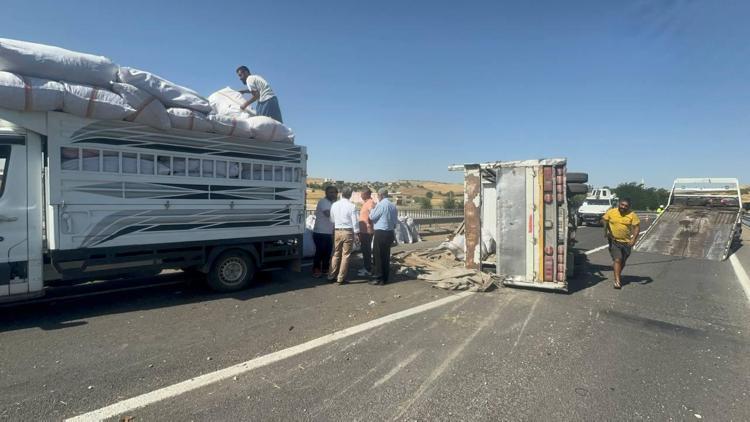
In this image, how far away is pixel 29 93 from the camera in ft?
15.6

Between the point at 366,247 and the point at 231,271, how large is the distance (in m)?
2.95

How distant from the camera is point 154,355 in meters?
4.18

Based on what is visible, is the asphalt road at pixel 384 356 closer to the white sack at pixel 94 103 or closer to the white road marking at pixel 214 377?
the white road marking at pixel 214 377

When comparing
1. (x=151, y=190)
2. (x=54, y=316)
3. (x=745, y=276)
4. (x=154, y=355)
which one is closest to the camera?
(x=154, y=355)

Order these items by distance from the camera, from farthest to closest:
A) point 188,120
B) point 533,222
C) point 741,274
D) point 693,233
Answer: point 693,233, point 741,274, point 533,222, point 188,120

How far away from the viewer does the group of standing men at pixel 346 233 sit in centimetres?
775

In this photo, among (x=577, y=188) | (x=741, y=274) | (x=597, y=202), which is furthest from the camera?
(x=597, y=202)

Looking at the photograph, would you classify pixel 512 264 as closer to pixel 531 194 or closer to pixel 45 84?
pixel 531 194

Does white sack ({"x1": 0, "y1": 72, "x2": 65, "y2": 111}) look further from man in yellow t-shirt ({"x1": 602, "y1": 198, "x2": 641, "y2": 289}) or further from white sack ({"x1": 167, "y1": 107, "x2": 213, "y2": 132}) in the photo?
man in yellow t-shirt ({"x1": 602, "y1": 198, "x2": 641, "y2": 289})

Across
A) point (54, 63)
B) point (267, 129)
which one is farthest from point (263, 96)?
point (54, 63)

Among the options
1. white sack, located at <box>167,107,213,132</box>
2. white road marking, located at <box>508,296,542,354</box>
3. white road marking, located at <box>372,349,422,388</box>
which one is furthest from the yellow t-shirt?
white sack, located at <box>167,107,213,132</box>

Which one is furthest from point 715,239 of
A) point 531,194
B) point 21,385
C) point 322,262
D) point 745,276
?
point 21,385

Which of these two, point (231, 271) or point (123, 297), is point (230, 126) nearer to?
point (231, 271)

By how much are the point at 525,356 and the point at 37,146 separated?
6.28 m
